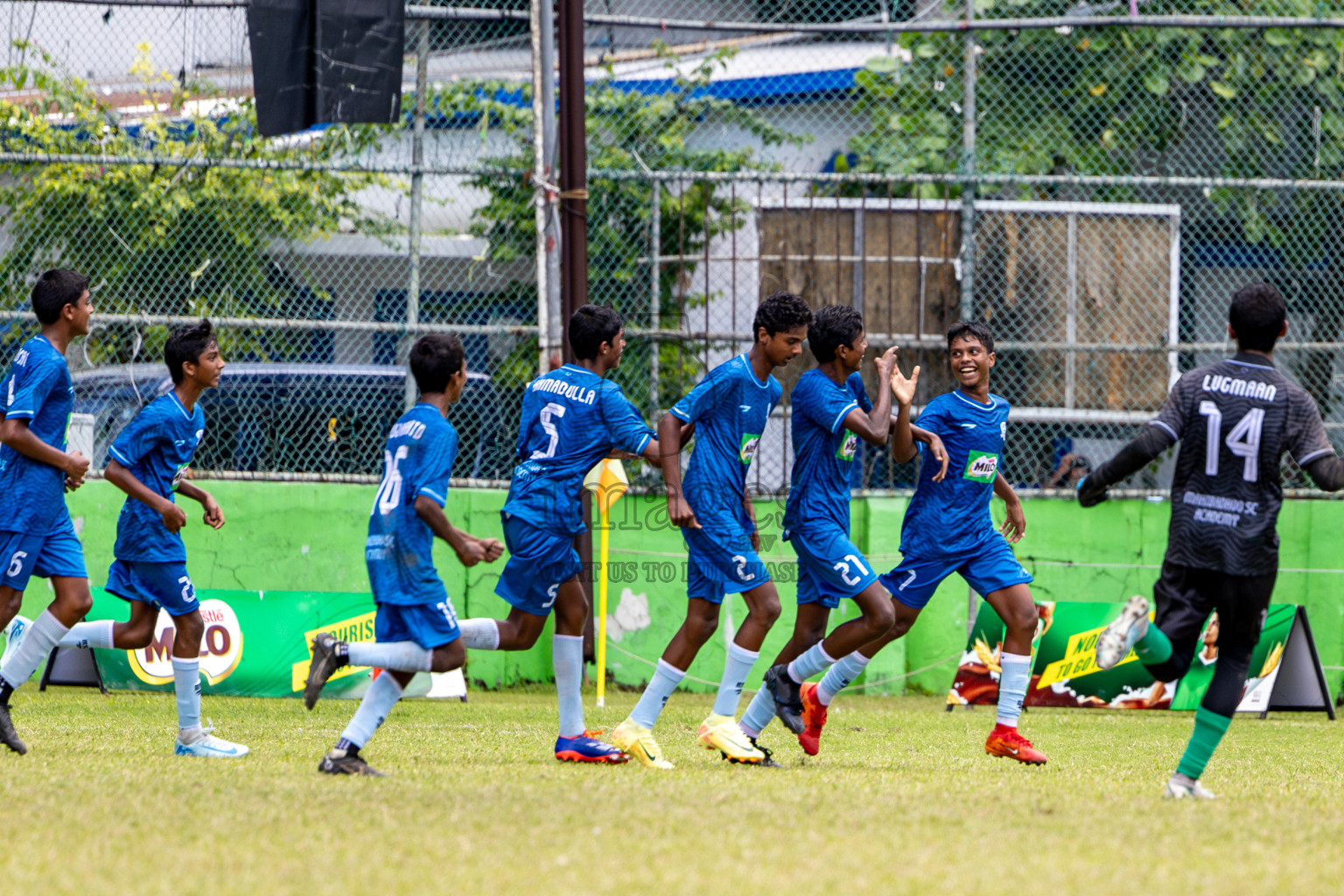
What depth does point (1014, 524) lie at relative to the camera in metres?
7.47

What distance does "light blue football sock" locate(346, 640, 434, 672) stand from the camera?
5.37m

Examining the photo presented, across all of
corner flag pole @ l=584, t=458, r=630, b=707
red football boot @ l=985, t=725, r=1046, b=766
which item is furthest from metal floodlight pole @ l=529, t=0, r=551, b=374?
red football boot @ l=985, t=725, r=1046, b=766

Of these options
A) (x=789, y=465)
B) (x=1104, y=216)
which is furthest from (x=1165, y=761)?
(x=1104, y=216)

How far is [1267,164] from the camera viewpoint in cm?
1154

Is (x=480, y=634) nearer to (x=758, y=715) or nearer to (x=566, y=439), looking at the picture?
(x=566, y=439)

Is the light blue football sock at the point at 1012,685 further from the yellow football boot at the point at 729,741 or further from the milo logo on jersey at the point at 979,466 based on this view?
the yellow football boot at the point at 729,741

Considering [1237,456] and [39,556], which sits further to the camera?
[39,556]

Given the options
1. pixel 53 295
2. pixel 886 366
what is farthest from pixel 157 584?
pixel 886 366

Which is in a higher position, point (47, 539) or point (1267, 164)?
point (1267, 164)

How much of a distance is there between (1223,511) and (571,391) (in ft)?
8.89

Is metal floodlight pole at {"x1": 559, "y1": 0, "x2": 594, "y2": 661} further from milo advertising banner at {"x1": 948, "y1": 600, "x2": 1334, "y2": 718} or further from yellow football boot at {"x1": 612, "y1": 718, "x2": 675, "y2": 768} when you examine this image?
yellow football boot at {"x1": 612, "y1": 718, "x2": 675, "y2": 768}

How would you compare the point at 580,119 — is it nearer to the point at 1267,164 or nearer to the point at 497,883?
the point at 1267,164

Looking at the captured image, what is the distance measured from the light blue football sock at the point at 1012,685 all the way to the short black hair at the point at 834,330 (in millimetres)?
1785

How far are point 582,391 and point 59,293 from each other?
2.42 m
